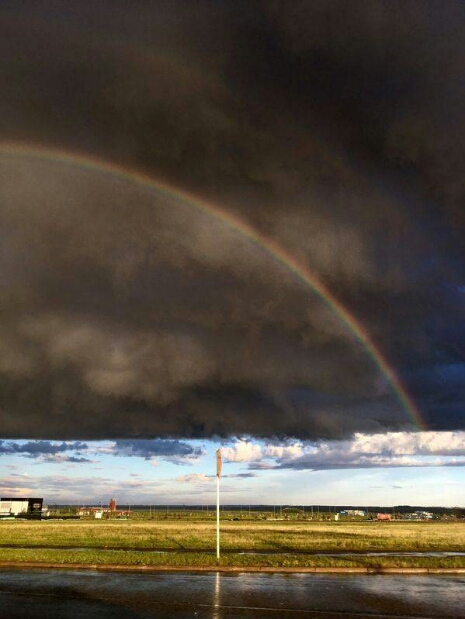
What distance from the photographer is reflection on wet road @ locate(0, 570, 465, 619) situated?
15992 mm

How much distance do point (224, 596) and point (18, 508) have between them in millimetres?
101722

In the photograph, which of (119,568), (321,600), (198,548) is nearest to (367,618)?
(321,600)

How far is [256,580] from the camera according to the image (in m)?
21.8

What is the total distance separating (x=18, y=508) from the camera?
351 feet

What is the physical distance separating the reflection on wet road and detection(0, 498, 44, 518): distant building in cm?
8986

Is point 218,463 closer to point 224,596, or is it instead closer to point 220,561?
point 220,561

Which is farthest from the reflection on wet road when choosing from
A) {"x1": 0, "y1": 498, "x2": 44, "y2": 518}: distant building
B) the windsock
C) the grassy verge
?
{"x1": 0, "y1": 498, "x2": 44, "y2": 518}: distant building

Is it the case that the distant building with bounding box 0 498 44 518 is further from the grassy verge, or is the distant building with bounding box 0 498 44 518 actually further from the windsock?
the windsock

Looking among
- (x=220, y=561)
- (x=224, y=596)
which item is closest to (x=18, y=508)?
(x=220, y=561)

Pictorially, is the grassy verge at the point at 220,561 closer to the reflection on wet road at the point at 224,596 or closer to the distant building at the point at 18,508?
the reflection on wet road at the point at 224,596

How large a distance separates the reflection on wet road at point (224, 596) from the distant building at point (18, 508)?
89862mm

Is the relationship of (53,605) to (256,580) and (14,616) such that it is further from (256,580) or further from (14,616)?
(256,580)

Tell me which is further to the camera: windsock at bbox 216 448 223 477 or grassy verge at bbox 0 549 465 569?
windsock at bbox 216 448 223 477

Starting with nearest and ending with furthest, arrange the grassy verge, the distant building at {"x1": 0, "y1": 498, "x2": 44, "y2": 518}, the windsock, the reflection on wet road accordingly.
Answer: the reflection on wet road → the grassy verge → the windsock → the distant building at {"x1": 0, "y1": 498, "x2": 44, "y2": 518}
